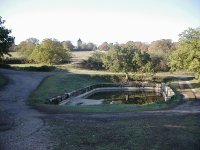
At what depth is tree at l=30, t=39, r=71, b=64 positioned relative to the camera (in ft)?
217

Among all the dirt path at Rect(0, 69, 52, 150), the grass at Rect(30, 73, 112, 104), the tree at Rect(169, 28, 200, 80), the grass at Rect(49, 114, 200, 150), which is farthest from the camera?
the tree at Rect(169, 28, 200, 80)

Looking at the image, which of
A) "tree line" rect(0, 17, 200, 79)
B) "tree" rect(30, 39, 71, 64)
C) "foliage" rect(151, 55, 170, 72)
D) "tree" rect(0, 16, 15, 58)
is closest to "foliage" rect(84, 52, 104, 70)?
"tree line" rect(0, 17, 200, 79)

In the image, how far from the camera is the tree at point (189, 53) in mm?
41406

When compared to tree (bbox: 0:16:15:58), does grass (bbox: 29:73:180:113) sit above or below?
below

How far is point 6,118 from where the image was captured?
20516 millimetres

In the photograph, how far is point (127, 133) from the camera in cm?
1712

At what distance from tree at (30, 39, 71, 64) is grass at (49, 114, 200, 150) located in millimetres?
47440

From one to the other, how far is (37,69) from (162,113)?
38.5 m

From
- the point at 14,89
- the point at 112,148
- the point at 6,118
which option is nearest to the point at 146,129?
the point at 112,148

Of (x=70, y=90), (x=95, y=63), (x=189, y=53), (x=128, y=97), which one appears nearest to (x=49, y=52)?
(x=95, y=63)

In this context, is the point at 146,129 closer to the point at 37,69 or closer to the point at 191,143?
the point at 191,143

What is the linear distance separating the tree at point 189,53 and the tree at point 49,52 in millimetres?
30985

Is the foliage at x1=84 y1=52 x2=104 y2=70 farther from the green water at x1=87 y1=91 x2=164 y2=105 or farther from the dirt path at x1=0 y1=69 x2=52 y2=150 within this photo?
the dirt path at x1=0 y1=69 x2=52 y2=150

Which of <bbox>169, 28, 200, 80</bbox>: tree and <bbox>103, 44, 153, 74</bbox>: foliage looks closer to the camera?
<bbox>169, 28, 200, 80</bbox>: tree
